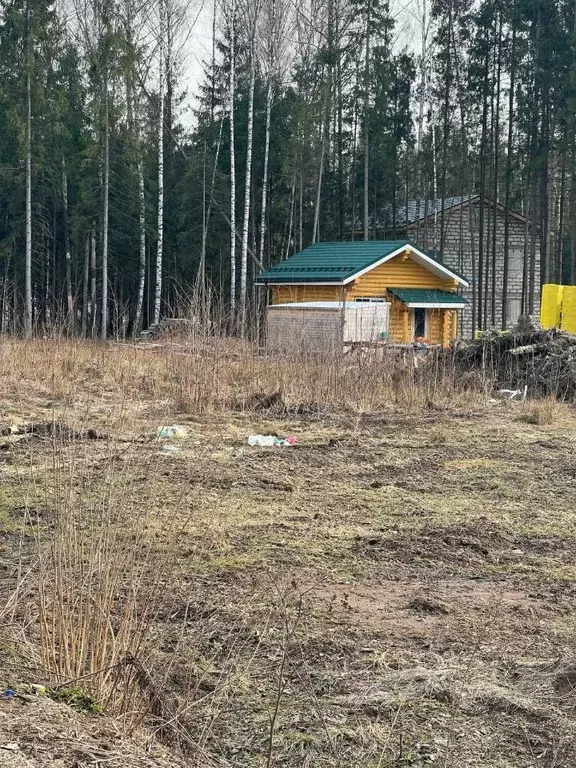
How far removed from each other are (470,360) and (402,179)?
30357mm

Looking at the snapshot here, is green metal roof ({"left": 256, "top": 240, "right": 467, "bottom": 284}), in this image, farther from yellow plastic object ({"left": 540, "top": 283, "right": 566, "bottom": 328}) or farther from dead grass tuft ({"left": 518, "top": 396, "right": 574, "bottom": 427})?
dead grass tuft ({"left": 518, "top": 396, "right": 574, "bottom": 427})

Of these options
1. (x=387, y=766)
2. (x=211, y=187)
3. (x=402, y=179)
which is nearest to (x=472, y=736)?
(x=387, y=766)

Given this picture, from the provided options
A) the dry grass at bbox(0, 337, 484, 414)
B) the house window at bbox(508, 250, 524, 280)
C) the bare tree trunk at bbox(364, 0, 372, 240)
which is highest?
the bare tree trunk at bbox(364, 0, 372, 240)

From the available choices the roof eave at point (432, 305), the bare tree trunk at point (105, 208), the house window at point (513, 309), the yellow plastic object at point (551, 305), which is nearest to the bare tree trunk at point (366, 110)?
the house window at point (513, 309)

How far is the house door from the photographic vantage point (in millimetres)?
28472

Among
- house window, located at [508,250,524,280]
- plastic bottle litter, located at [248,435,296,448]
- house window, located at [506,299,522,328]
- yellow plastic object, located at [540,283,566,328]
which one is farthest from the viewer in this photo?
house window, located at [508,250,524,280]

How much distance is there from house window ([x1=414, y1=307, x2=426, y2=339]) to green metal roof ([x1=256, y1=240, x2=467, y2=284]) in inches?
59.5

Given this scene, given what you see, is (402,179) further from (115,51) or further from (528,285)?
(115,51)

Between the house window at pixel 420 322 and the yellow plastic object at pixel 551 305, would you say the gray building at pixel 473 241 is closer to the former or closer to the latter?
the house window at pixel 420 322

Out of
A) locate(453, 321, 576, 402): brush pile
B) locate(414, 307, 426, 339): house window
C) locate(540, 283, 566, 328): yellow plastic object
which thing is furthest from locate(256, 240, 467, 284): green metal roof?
locate(453, 321, 576, 402): brush pile

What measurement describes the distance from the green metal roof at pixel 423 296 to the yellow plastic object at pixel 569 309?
4.20 metres

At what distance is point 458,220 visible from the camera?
4138 centimetres

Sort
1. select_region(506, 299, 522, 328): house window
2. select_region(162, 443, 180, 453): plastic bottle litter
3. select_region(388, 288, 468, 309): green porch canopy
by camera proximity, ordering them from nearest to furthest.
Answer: select_region(162, 443, 180, 453): plastic bottle litter, select_region(388, 288, 468, 309): green porch canopy, select_region(506, 299, 522, 328): house window

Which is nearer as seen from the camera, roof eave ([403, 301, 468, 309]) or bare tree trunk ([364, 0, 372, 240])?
roof eave ([403, 301, 468, 309])
